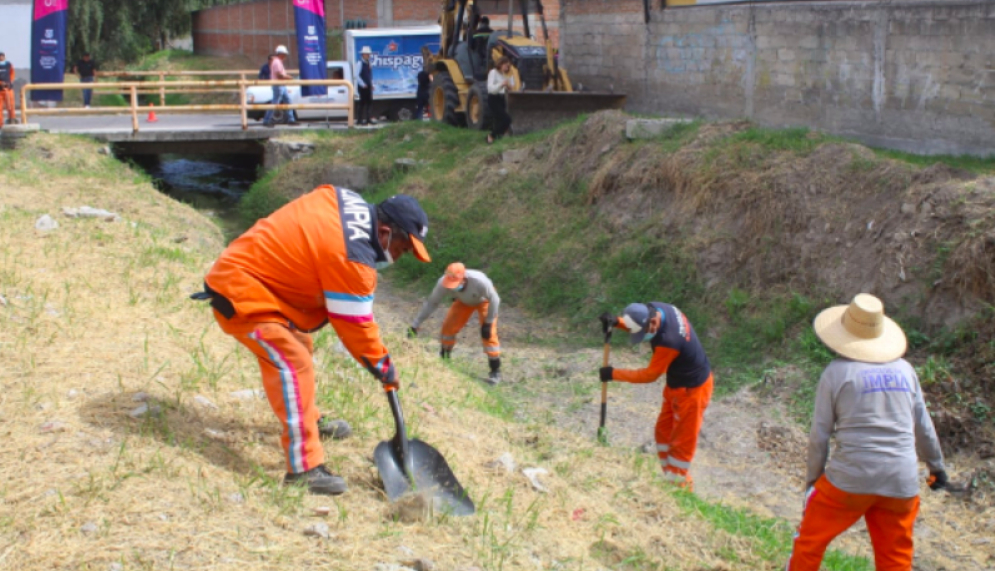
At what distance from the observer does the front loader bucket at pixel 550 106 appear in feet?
49.6

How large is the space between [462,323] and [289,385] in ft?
15.4

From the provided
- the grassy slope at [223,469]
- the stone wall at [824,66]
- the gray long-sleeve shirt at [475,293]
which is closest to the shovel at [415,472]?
the grassy slope at [223,469]

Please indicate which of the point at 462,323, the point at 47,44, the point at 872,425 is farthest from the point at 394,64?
the point at 872,425

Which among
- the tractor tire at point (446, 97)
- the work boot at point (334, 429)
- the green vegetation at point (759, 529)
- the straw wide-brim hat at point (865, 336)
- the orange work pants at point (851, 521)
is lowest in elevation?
the green vegetation at point (759, 529)

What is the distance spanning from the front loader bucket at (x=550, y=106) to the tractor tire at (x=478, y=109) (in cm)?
108

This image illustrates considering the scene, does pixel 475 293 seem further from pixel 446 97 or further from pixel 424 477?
pixel 446 97

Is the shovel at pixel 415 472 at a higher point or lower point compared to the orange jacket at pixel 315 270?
lower

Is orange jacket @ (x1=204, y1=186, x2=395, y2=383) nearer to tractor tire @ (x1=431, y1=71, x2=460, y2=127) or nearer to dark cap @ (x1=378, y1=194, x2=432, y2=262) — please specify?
dark cap @ (x1=378, y1=194, x2=432, y2=262)

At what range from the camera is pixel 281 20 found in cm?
3334

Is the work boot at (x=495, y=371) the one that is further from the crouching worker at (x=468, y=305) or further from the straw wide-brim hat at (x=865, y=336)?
the straw wide-brim hat at (x=865, y=336)

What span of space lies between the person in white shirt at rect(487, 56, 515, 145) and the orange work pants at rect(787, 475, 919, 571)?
11695 mm

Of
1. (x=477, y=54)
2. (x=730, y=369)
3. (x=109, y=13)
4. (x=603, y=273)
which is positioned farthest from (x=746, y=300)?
(x=109, y=13)

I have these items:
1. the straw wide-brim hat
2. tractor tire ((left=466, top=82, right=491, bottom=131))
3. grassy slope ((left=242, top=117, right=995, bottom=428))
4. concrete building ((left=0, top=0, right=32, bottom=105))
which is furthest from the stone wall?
concrete building ((left=0, top=0, right=32, bottom=105))

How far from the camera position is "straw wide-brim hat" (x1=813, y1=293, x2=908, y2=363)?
4473mm
